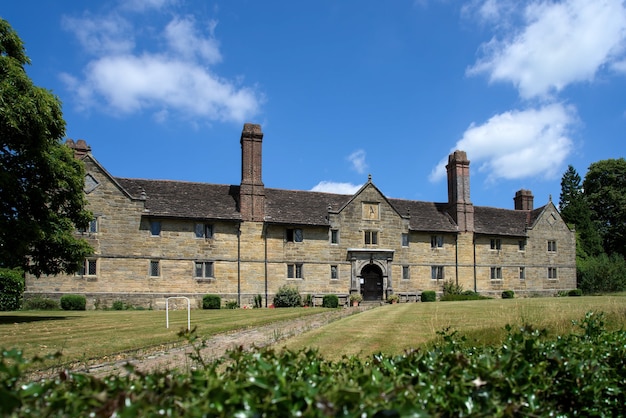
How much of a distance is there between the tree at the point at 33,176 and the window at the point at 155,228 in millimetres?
10462

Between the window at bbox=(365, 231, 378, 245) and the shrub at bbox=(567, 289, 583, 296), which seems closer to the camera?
the window at bbox=(365, 231, 378, 245)

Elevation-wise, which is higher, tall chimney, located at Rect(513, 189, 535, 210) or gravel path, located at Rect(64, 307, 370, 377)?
tall chimney, located at Rect(513, 189, 535, 210)

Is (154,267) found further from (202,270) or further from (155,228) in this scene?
(202,270)

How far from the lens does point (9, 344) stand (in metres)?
14.6

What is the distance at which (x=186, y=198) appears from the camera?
38.6m

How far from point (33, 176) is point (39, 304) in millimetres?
13329

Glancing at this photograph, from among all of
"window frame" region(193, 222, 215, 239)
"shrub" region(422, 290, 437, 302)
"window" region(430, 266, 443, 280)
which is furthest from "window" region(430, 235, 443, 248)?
"window frame" region(193, 222, 215, 239)

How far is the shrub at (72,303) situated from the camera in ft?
107

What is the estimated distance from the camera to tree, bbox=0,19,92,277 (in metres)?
20.8

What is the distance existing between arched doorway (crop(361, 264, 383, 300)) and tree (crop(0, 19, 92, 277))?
23179 mm

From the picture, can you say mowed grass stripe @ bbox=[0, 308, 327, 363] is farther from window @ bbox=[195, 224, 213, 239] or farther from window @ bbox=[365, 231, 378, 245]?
window @ bbox=[365, 231, 378, 245]

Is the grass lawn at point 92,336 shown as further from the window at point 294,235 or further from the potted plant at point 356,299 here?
the potted plant at point 356,299

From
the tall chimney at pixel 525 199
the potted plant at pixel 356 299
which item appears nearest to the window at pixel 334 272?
the potted plant at pixel 356 299

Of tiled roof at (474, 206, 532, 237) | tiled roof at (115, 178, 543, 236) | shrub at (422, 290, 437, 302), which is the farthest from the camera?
tiled roof at (474, 206, 532, 237)
